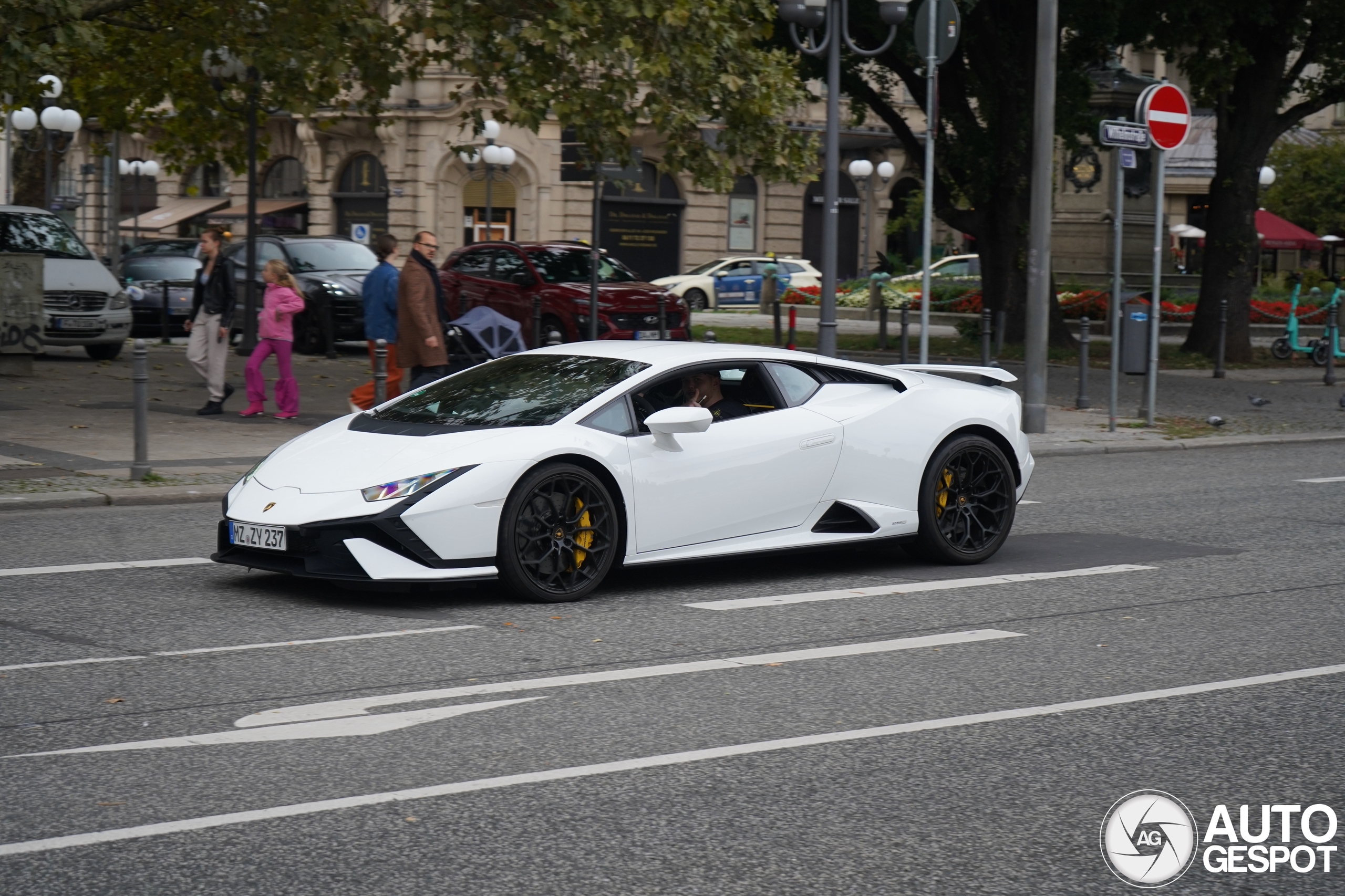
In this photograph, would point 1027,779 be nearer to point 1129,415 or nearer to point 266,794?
point 266,794

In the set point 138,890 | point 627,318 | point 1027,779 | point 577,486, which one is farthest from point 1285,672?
point 627,318

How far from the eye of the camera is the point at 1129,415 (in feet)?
64.2

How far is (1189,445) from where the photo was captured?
17.0 meters

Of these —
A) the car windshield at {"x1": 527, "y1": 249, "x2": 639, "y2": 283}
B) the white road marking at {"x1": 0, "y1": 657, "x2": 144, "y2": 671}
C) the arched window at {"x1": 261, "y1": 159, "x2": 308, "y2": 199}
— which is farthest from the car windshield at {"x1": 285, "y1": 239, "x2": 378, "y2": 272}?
the arched window at {"x1": 261, "y1": 159, "x2": 308, "y2": 199}

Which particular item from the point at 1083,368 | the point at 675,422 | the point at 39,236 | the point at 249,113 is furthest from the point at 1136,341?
the point at 39,236

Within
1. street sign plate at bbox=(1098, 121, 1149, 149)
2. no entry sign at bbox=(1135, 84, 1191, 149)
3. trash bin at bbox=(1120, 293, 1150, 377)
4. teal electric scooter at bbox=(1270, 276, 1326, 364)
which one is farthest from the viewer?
teal electric scooter at bbox=(1270, 276, 1326, 364)

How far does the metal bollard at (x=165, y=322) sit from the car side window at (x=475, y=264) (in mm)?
5261

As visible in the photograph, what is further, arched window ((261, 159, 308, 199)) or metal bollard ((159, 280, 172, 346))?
arched window ((261, 159, 308, 199))

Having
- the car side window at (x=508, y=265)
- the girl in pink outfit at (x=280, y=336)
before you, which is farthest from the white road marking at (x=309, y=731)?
the car side window at (x=508, y=265)

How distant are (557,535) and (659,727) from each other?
7.66 ft

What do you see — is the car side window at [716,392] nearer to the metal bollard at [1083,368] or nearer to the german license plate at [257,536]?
the german license plate at [257,536]

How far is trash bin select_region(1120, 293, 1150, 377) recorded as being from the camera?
18.0m

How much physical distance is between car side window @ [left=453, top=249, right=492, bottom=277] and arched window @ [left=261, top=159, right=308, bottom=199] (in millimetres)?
26869

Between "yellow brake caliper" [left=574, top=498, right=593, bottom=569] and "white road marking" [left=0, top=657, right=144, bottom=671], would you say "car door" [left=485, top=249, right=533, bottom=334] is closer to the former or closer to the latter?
"yellow brake caliper" [left=574, top=498, right=593, bottom=569]
